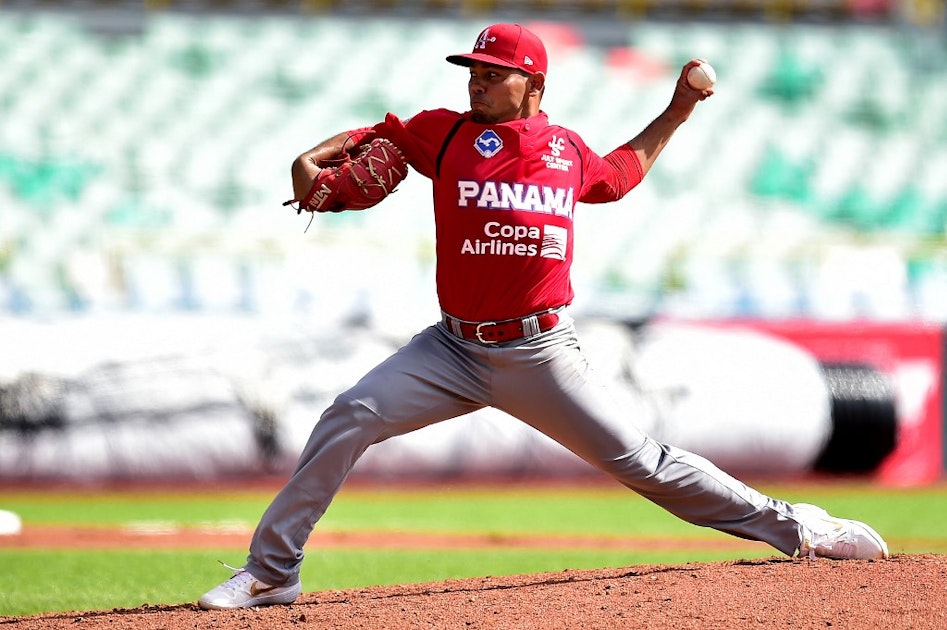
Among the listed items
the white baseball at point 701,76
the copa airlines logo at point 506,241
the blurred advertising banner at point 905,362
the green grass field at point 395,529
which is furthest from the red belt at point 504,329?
the blurred advertising banner at point 905,362

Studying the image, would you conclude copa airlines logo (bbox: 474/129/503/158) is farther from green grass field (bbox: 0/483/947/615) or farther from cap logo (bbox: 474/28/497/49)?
green grass field (bbox: 0/483/947/615)

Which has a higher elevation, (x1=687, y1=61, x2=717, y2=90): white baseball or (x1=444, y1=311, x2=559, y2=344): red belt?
(x1=687, y1=61, x2=717, y2=90): white baseball

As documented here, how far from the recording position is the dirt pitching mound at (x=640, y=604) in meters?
3.98

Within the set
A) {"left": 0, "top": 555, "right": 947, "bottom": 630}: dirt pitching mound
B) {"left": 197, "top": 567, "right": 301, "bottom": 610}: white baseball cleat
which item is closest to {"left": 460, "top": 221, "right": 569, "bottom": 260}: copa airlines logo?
{"left": 0, "top": 555, "right": 947, "bottom": 630}: dirt pitching mound

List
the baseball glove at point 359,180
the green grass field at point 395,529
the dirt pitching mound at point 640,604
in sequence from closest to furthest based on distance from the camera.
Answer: the dirt pitching mound at point 640,604 → the baseball glove at point 359,180 → the green grass field at point 395,529

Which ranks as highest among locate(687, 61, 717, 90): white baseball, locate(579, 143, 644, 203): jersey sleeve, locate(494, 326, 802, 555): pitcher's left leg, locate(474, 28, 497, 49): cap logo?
locate(474, 28, 497, 49): cap logo

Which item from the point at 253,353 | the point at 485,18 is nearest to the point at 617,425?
the point at 253,353

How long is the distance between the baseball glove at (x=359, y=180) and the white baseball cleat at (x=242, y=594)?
4.44ft

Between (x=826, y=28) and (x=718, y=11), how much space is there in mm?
1585

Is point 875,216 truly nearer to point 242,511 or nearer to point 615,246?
point 615,246

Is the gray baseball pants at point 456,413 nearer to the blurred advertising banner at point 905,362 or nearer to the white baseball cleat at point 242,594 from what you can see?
the white baseball cleat at point 242,594

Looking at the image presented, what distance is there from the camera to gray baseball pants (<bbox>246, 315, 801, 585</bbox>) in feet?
14.3

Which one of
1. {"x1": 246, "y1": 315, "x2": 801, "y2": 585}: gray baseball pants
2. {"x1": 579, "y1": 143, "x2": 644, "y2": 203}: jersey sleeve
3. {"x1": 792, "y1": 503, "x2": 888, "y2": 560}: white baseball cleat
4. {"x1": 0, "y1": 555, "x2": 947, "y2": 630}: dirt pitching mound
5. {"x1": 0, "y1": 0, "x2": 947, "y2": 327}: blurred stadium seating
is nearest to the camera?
{"x1": 0, "y1": 555, "x2": 947, "y2": 630}: dirt pitching mound

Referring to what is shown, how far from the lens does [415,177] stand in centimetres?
1549
